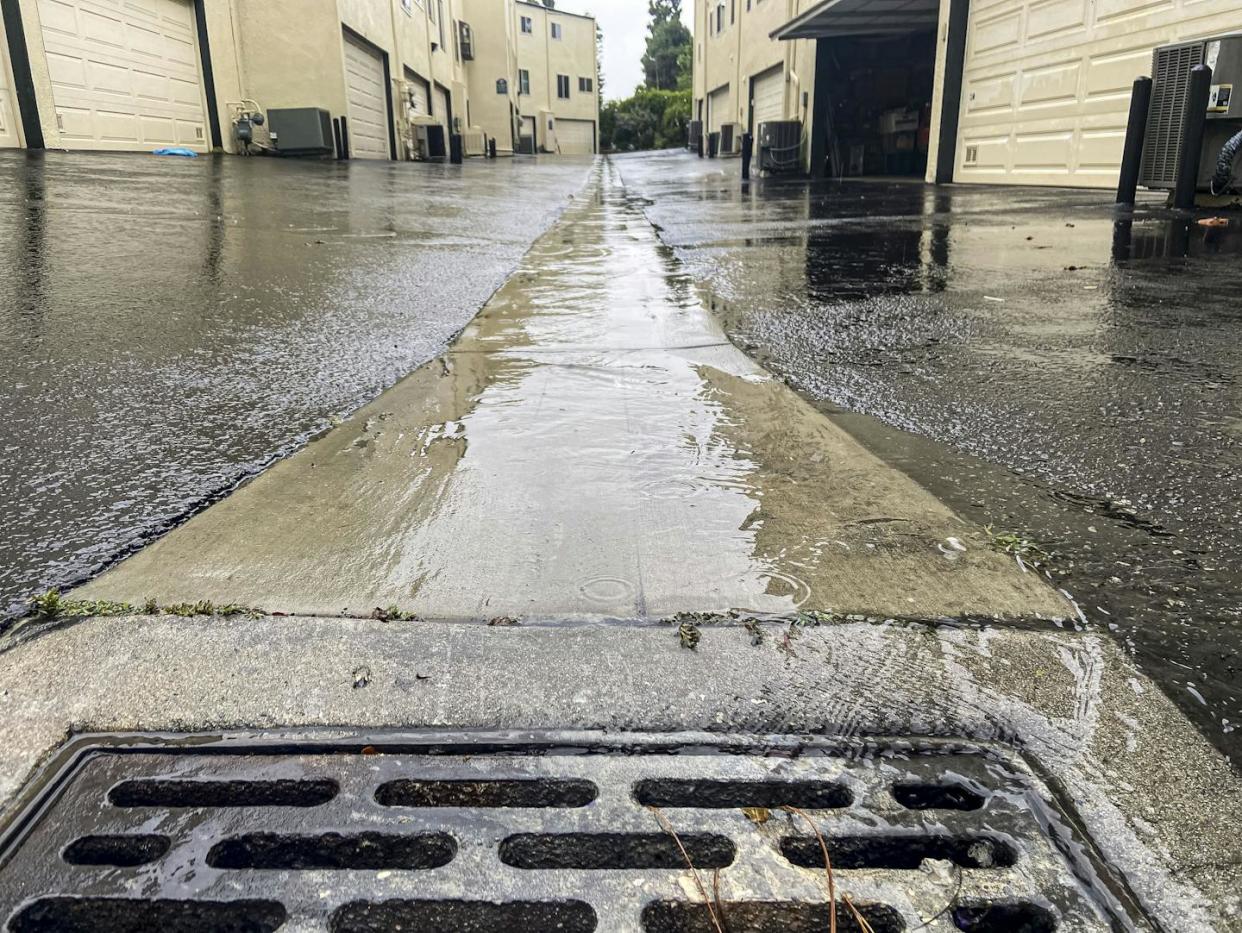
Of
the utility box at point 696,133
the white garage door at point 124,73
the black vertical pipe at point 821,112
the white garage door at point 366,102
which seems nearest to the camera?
the white garage door at point 124,73

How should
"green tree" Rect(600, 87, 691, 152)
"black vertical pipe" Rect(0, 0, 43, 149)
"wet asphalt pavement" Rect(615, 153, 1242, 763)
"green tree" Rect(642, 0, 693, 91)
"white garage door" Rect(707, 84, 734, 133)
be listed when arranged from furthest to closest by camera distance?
"green tree" Rect(642, 0, 693, 91)
"green tree" Rect(600, 87, 691, 152)
"white garage door" Rect(707, 84, 734, 133)
"black vertical pipe" Rect(0, 0, 43, 149)
"wet asphalt pavement" Rect(615, 153, 1242, 763)

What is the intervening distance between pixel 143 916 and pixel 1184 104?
8798 millimetres

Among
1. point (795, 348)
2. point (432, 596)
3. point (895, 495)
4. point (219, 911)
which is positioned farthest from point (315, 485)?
point (795, 348)

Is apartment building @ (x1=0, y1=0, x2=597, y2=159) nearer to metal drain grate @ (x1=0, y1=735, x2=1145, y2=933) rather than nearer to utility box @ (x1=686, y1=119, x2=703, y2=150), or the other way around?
utility box @ (x1=686, y1=119, x2=703, y2=150)

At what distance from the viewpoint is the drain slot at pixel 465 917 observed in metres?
0.83

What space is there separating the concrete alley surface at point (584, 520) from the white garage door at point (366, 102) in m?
16.8

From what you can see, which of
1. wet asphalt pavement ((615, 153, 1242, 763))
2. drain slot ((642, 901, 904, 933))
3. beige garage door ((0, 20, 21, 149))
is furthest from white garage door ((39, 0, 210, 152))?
drain slot ((642, 901, 904, 933))

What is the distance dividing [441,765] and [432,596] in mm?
400

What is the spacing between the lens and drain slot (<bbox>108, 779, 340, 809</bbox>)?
0.99 m

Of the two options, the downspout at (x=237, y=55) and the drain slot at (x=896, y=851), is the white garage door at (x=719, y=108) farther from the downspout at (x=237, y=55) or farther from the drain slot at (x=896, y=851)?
the drain slot at (x=896, y=851)

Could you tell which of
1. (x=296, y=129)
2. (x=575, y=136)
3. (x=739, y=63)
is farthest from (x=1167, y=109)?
(x=575, y=136)

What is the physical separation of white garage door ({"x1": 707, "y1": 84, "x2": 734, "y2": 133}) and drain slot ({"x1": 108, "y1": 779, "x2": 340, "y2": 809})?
95.9 ft

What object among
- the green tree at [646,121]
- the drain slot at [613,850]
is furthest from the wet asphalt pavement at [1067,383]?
the green tree at [646,121]

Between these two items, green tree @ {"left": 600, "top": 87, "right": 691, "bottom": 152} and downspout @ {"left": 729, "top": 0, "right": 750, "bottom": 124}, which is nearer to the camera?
downspout @ {"left": 729, "top": 0, "right": 750, "bottom": 124}
